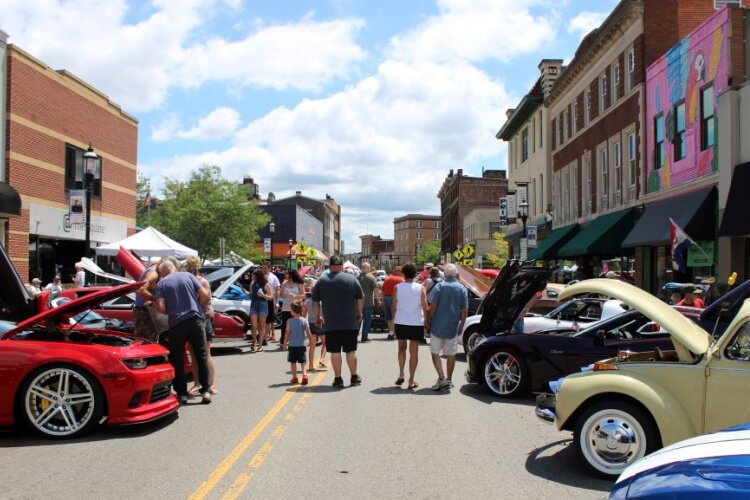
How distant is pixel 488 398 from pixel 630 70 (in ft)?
61.1

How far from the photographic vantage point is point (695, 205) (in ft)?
60.2

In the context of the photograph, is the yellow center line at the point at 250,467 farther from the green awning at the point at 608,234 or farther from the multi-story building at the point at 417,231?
the multi-story building at the point at 417,231

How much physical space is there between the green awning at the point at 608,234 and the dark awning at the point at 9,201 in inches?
726

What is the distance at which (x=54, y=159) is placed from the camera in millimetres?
24359

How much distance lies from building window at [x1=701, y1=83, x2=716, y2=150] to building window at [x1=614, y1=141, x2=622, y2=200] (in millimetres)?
6673

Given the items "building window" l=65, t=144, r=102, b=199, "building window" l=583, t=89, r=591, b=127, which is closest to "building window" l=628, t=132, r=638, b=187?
"building window" l=583, t=89, r=591, b=127

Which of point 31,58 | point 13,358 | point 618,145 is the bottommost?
point 13,358

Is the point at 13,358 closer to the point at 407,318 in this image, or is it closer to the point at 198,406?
the point at 198,406

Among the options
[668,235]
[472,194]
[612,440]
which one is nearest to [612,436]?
[612,440]

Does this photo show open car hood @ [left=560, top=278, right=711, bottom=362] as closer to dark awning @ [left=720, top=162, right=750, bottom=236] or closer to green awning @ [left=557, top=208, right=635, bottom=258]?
dark awning @ [left=720, top=162, right=750, bottom=236]

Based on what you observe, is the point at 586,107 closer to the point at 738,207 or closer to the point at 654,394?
the point at 738,207

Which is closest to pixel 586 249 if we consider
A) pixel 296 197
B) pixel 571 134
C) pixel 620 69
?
pixel 620 69

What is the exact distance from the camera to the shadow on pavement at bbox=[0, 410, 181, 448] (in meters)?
6.94

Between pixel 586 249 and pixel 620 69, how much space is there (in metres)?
6.56
